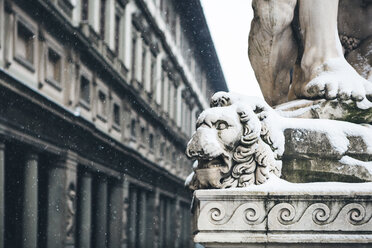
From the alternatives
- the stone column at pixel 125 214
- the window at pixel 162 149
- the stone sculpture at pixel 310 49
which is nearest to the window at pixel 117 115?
the stone column at pixel 125 214

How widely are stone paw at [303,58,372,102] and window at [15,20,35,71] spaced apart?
657 inches

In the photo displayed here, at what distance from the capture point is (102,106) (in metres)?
29.5

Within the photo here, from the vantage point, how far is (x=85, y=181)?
Result: 26891mm

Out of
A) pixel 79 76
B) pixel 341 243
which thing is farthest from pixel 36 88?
pixel 341 243

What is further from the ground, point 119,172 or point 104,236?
point 119,172

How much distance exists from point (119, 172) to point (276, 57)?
28.1 m

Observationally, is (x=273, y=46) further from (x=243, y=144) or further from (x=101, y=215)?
(x=101, y=215)

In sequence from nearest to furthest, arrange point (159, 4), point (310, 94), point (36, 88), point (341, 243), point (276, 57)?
point (341, 243), point (310, 94), point (276, 57), point (36, 88), point (159, 4)

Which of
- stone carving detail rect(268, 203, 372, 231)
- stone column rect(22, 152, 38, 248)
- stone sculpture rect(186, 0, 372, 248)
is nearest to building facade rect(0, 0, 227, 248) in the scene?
stone column rect(22, 152, 38, 248)

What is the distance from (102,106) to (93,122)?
2590mm

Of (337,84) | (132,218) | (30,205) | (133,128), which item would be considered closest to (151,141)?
(133,128)

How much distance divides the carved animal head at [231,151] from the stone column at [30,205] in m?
18.0

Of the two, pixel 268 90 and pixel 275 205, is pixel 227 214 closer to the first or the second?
pixel 275 205

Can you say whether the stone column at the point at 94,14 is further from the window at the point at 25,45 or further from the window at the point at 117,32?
the window at the point at 25,45
